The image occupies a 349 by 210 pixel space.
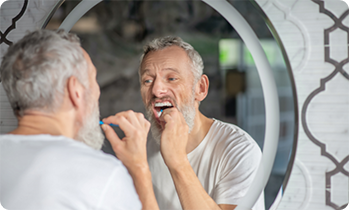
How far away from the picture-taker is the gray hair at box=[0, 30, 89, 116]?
1.39 ft

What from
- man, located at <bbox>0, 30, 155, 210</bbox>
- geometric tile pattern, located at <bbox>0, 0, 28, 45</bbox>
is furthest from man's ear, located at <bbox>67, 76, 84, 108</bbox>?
geometric tile pattern, located at <bbox>0, 0, 28, 45</bbox>

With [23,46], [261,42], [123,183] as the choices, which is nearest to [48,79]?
[23,46]

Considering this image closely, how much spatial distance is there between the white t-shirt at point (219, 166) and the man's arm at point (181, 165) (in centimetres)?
1

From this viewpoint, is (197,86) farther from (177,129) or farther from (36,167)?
(36,167)

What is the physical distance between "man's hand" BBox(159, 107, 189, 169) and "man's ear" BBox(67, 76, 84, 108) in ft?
0.51

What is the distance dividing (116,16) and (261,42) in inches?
12.5

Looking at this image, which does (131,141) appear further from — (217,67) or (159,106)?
(217,67)

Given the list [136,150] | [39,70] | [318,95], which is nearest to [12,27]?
[39,70]

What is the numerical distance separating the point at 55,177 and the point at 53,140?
0.06 metres

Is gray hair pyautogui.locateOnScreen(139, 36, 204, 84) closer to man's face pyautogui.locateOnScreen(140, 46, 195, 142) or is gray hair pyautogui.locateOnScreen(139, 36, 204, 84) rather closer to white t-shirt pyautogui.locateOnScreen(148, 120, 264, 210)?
man's face pyautogui.locateOnScreen(140, 46, 195, 142)

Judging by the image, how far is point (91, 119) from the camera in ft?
1.60

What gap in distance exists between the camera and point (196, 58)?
53 centimetres

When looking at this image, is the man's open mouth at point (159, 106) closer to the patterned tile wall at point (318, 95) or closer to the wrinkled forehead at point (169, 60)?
the wrinkled forehead at point (169, 60)

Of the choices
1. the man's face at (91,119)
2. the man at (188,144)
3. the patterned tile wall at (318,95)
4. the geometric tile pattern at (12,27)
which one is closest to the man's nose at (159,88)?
the man at (188,144)
